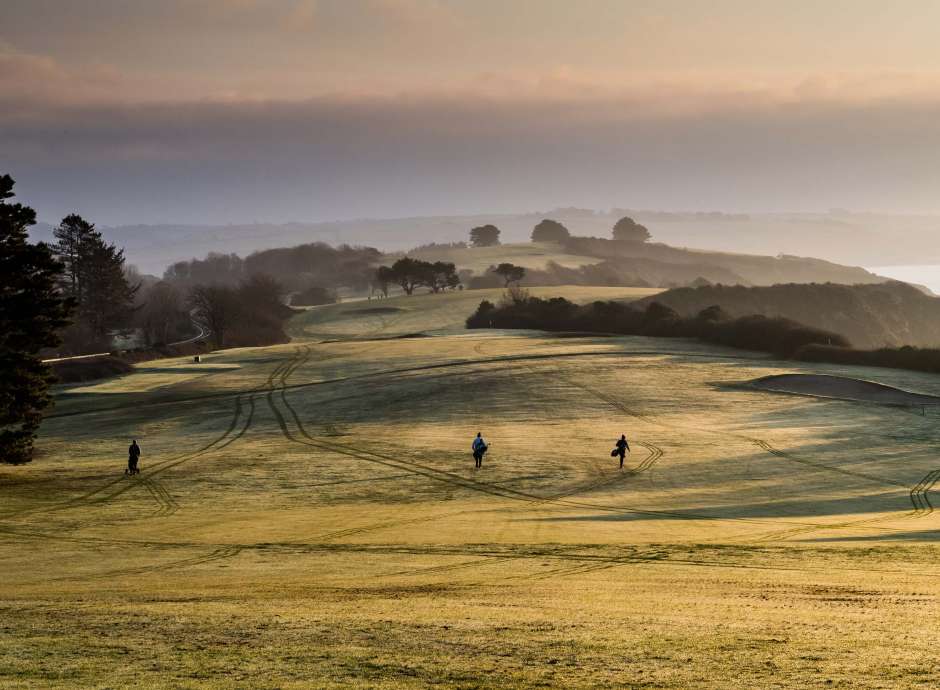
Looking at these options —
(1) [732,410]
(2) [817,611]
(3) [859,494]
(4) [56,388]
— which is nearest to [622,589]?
(2) [817,611]

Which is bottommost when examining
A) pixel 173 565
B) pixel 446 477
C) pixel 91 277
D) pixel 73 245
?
pixel 446 477

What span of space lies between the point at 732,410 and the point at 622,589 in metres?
42.7

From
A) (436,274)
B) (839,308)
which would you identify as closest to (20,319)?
(839,308)

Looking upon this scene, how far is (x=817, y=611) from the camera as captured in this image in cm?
1862

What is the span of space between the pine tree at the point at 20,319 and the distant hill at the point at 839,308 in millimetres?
114902

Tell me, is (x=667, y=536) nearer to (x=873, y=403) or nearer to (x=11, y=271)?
(x=11, y=271)

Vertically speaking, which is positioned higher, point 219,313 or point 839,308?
point 219,313

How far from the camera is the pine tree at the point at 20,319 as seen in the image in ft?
143

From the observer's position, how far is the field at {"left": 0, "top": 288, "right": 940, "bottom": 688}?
15359 millimetres

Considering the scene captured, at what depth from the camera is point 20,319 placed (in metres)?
43.8

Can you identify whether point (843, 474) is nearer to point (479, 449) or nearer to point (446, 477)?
point (479, 449)

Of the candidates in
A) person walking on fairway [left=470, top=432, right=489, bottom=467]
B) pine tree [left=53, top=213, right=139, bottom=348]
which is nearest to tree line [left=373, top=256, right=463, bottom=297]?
pine tree [left=53, top=213, right=139, bottom=348]

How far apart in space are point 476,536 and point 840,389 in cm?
4799

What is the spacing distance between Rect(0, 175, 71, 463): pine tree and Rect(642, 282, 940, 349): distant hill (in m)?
115
